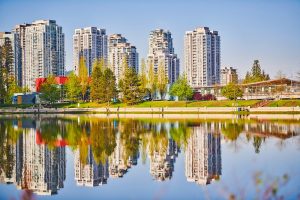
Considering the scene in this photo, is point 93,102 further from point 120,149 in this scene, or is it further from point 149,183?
point 149,183

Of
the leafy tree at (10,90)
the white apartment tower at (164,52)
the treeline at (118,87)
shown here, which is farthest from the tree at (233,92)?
the white apartment tower at (164,52)

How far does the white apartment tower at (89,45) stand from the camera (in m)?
141

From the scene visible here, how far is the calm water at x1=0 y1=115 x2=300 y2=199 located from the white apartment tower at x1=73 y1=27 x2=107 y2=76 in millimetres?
116536

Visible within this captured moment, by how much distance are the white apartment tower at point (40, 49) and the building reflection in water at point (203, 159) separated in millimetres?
104657

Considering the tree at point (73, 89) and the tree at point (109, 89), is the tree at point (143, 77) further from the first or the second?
the tree at point (73, 89)

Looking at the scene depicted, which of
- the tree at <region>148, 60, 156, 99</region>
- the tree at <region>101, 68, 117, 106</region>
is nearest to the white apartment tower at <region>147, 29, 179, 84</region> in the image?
the tree at <region>148, 60, 156, 99</region>

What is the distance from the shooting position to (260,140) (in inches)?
909

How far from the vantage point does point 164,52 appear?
145000mm

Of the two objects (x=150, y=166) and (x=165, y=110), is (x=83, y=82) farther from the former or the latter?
(x=150, y=166)

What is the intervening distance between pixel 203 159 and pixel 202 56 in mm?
123306

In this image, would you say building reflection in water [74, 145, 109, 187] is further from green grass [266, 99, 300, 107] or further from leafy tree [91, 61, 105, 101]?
leafy tree [91, 61, 105, 101]

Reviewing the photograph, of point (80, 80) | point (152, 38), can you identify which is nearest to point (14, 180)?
point (80, 80)

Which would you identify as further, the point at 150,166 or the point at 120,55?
the point at 120,55

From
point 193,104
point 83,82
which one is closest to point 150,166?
point 193,104
